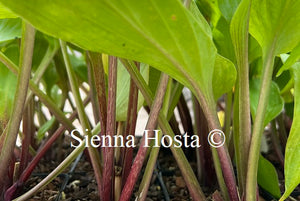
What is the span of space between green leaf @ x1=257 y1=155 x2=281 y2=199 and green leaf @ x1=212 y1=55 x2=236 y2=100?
0.13 meters

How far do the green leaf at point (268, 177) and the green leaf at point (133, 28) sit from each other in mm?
210

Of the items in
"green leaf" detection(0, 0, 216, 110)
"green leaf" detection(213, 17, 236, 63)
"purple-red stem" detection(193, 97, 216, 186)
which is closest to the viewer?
"green leaf" detection(0, 0, 216, 110)

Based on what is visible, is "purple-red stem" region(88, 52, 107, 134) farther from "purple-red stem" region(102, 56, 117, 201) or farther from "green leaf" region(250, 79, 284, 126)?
"green leaf" region(250, 79, 284, 126)

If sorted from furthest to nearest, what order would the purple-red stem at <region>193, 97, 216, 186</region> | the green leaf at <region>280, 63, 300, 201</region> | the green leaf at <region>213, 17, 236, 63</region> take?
the purple-red stem at <region>193, 97, 216, 186</region> → the green leaf at <region>213, 17, 236, 63</region> → the green leaf at <region>280, 63, 300, 201</region>

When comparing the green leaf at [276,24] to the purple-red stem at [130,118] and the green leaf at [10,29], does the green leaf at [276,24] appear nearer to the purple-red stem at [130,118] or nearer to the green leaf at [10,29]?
the purple-red stem at [130,118]

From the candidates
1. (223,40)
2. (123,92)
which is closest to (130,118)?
(123,92)

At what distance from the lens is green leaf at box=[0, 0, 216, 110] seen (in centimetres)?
23

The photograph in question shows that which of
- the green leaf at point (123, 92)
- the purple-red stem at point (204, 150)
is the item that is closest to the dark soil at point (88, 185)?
the purple-red stem at point (204, 150)

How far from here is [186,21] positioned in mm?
254

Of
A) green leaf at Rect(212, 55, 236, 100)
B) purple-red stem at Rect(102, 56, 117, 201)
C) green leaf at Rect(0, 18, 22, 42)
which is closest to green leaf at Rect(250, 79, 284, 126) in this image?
green leaf at Rect(212, 55, 236, 100)

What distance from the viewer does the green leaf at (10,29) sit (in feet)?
1.49

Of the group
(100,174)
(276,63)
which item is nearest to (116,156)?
(100,174)

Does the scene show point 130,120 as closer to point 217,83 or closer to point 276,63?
point 217,83

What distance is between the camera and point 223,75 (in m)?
0.37
